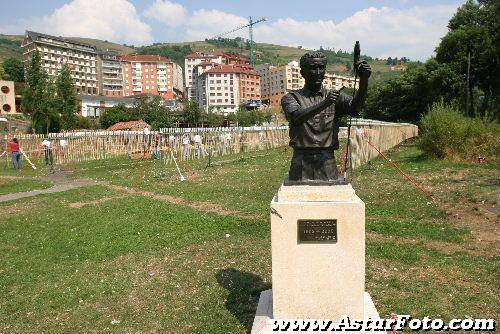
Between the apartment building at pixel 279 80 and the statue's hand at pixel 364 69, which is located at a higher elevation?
the apartment building at pixel 279 80

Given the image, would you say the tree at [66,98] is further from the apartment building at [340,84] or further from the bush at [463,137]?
the bush at [463,137]

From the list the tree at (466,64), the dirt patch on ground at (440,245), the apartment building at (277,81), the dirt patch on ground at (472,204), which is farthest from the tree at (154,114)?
Answer: the apartment building at (277,81)

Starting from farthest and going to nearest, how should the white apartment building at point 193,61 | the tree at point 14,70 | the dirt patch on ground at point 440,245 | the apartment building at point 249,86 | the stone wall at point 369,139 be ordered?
the white apartment building at point 193,61 < the apartment building at point 249,86 < the tree at point 14,70 < the stone wall at point 369,139 < the dirt patch on ground at point 440,245

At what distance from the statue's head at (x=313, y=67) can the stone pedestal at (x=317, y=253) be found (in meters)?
1.28

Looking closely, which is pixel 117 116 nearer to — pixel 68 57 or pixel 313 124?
pixel 68 57

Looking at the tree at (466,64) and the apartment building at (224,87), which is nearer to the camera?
the tree at (466,64)

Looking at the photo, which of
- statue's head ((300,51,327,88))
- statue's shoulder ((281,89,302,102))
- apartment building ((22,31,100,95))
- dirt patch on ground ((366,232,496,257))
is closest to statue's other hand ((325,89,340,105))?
statue's head ((300,51,327,88))

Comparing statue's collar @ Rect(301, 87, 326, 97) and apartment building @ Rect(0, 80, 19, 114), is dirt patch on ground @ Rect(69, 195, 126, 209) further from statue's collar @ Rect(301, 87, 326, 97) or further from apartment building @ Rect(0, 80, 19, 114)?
apartment building @ Rect(0, 80, 19, 114)

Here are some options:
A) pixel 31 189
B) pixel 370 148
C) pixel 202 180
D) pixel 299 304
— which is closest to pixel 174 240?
pixel 299 304

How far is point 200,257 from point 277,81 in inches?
5486

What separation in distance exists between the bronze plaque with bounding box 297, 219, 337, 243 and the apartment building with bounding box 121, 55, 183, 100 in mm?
133578

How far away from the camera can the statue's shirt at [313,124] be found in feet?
16.6

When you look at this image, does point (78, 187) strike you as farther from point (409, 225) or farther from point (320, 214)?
point (320, 214)

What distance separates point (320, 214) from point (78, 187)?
15.9 metres
